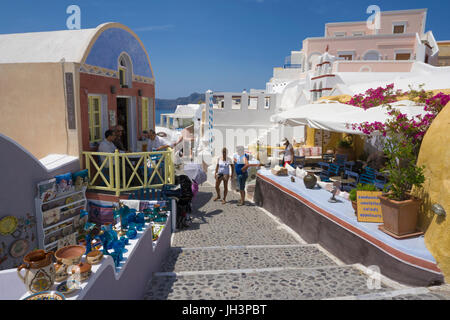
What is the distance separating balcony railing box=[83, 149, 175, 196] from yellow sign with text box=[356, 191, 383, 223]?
4946mm

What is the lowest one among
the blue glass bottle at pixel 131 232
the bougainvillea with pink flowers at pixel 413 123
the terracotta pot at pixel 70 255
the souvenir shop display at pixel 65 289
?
the blue glass bottle at pixel 131 232

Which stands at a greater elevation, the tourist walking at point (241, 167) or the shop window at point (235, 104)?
the shop window at point (235, 104)

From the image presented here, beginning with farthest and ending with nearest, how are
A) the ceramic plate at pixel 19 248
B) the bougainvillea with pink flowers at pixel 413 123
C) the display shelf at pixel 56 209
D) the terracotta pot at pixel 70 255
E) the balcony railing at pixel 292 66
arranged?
the balcony railing at pixel 292 66 < the display shelf at pixel 56 209 < the bougainvillea with pink flowers at pixel 413 123 < the ceramic plate at pixel 19 248 < the terracotta pot at pixel 70 255

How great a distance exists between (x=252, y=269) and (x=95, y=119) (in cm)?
629

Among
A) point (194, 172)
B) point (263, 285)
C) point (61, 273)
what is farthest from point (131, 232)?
point (194, 172)

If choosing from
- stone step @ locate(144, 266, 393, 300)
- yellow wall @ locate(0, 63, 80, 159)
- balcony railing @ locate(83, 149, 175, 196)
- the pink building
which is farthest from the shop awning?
the pink building

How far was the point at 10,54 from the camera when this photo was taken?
25.8ft

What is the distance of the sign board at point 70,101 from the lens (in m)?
7.41

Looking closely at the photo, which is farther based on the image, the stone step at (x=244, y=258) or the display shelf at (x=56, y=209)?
the display shelf at (x=56, y=209)

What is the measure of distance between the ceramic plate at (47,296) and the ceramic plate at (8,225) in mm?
3521

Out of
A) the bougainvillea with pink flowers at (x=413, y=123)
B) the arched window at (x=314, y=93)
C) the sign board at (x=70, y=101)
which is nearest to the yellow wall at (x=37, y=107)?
the sign board at (x=70, y=101)

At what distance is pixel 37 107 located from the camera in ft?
25.2

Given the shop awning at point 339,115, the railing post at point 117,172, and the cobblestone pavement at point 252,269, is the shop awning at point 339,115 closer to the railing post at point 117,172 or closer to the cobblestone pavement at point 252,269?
the cobblestone pavement at point 252,269

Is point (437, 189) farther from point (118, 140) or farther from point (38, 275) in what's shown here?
point (118, 140)
